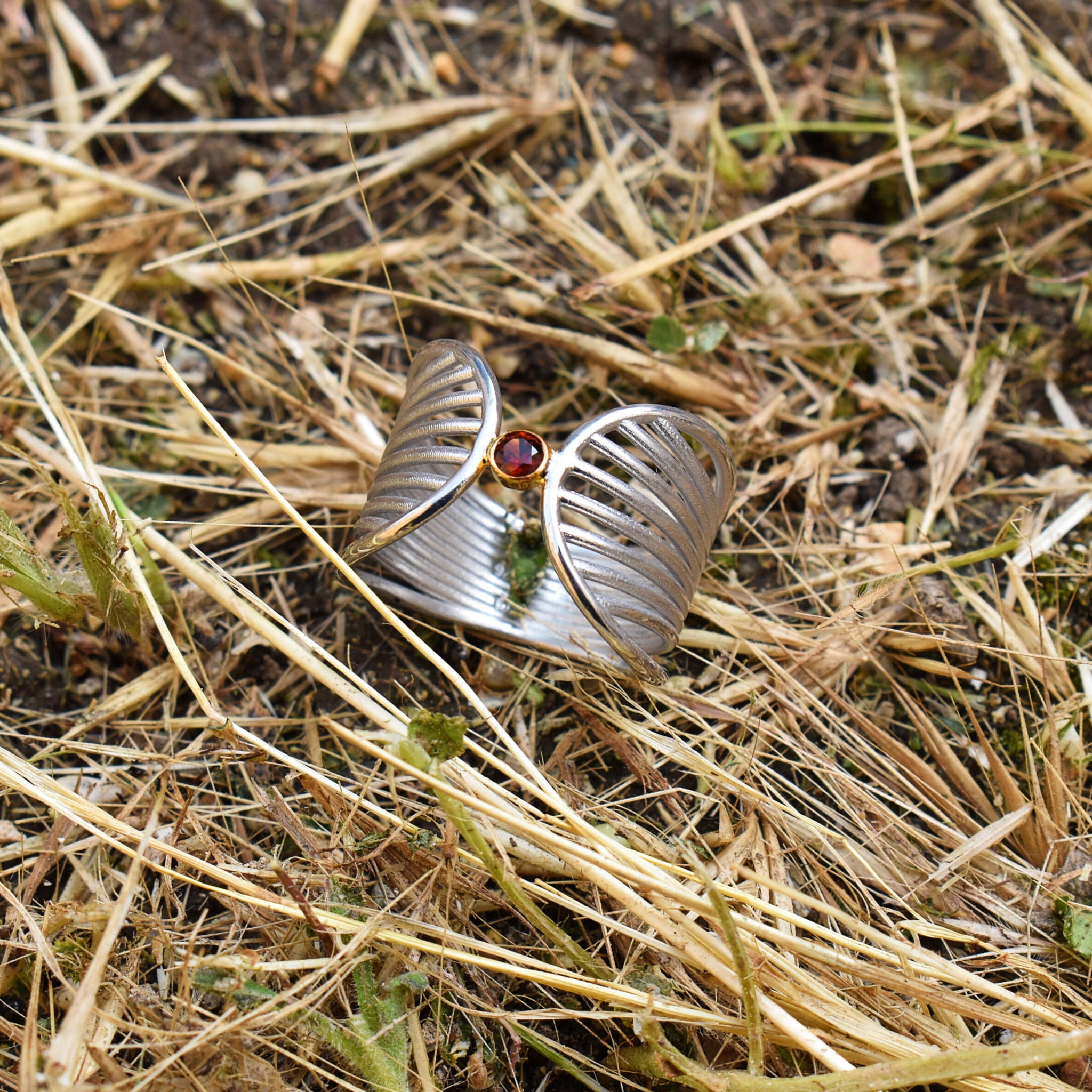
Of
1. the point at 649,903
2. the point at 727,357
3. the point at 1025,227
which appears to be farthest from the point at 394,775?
the point at 1025,227

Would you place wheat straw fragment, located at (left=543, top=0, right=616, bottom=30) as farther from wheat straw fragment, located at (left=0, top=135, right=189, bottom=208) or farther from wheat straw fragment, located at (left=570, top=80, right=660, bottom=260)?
wheat straw fragment, located at (left=0, top=135, right=189, bottom=208)

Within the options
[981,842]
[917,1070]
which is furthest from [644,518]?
[917,1070]

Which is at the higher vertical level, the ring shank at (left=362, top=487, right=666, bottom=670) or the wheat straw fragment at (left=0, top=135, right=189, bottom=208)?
the wheat straw fragment at (left=0, top=135, right=189, bottom=208)

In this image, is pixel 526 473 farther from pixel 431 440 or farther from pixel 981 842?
pixel 981 842

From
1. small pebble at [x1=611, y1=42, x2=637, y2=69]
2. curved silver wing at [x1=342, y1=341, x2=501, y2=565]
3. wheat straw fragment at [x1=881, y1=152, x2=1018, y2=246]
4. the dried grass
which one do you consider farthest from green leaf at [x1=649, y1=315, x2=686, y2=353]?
small pebble at [x1=611, y1=42, x2=637, y2=69]

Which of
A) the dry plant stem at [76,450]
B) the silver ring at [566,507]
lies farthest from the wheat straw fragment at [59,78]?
the silver ring at [566,507]

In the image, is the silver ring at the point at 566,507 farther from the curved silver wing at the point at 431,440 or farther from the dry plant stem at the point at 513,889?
the dry plant stem at the point at 513,889
